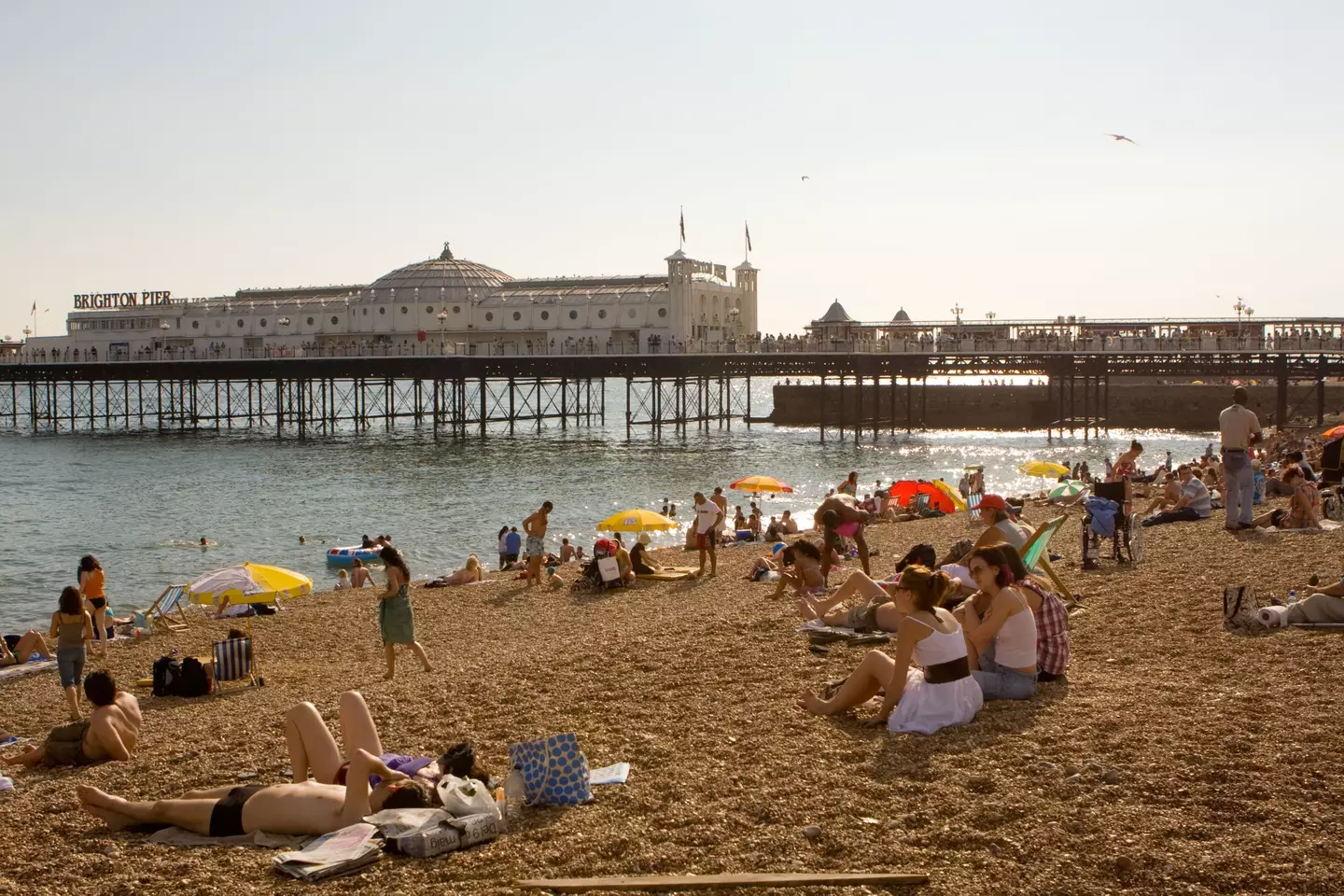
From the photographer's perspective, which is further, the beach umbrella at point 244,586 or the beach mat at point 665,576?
the beach mat at point 665,576

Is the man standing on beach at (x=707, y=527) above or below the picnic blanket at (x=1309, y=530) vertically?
below

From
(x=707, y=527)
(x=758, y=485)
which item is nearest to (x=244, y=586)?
(x=707, y=527)

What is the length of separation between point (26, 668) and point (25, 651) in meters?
0.64

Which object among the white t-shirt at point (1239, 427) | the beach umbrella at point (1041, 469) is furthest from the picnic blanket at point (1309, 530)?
the beach umbrella at point (1041, 469)

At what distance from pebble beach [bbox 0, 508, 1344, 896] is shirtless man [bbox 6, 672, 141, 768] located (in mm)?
220

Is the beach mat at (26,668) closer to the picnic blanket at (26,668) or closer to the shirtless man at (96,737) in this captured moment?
the picnic blanket at (26,668)

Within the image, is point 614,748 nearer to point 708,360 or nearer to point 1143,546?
point 1143,546

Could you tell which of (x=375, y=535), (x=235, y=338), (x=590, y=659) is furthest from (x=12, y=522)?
(x=235, y=338)

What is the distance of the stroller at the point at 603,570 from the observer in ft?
51.0

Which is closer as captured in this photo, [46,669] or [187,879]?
[187,879]

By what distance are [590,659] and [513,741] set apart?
82.9 inches

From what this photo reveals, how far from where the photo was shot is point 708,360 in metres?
56.7

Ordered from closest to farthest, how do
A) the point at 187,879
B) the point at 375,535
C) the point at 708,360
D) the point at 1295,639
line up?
the point at 187,879 → the point at 1295,639 → the point at 375,535 → the point at 708,360

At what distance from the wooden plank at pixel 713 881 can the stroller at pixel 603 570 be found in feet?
34.4
